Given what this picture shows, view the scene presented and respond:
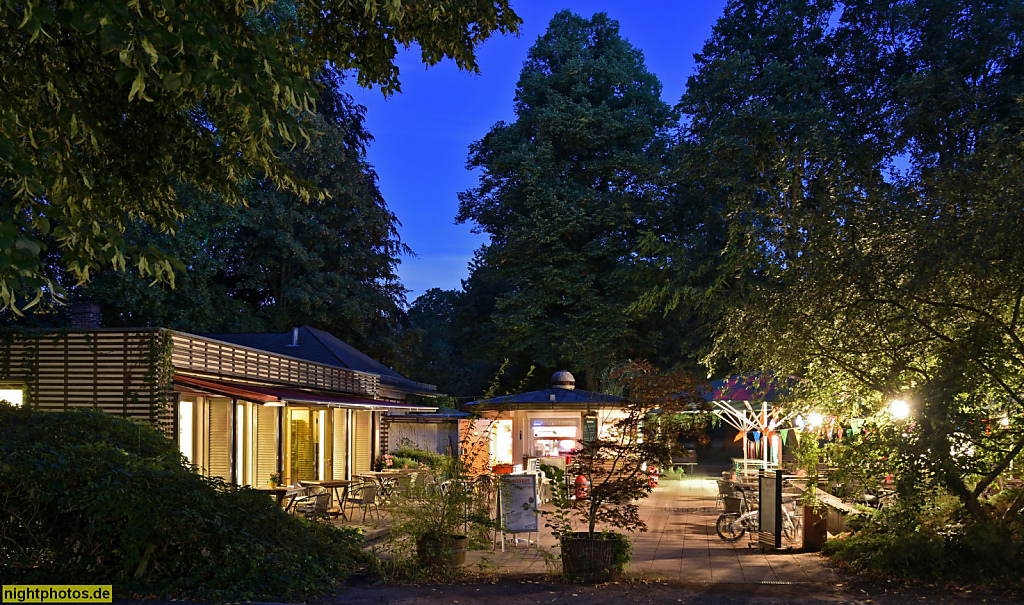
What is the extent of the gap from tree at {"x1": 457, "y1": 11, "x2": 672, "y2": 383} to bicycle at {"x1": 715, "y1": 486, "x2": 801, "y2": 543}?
17815 mm

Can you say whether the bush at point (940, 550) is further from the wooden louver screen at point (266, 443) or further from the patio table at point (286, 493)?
the wooden louver screen at point (266, 443)

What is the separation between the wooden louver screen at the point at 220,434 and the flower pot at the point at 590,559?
9.27 m

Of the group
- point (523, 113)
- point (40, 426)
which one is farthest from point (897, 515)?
point (523, 113)

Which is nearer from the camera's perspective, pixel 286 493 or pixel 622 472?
pixel 622 472

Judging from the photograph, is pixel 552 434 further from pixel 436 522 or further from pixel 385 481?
pixel 436 522

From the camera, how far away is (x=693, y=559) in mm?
10812

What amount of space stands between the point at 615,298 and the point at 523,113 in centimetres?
1038

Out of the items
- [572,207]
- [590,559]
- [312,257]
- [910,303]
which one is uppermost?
[572,207]

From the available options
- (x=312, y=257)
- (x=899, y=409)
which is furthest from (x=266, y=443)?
(x=312, y=257)

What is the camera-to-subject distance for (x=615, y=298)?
3250 centimetres

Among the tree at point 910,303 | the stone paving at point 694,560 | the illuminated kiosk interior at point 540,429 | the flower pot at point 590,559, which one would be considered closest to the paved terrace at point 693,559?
the stone paving at point 694,560

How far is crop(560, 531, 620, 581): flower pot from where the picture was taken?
9.05 metres

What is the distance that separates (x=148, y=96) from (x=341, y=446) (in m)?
17.1

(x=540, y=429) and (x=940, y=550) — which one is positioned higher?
(x=540, y=429)
